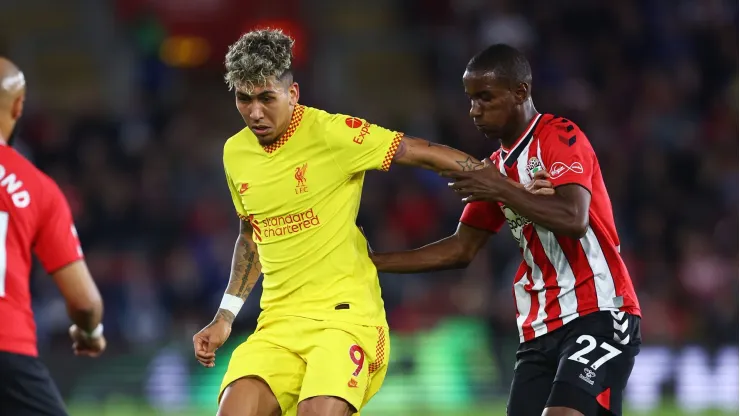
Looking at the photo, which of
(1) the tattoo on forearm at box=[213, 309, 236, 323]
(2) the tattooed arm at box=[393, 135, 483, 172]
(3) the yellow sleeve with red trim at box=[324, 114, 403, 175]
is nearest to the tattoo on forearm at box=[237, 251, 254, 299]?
(1) the tattoo on forearm at box=[213, 309, 236, 323]

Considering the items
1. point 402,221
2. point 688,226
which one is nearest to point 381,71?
point 402,221

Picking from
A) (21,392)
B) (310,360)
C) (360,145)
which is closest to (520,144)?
(360,145)

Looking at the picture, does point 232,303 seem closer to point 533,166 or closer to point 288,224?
point 288,224

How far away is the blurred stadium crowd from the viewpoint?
13.0 m

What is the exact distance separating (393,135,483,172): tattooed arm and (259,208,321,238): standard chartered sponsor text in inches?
19.9

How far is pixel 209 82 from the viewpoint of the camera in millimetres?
17078

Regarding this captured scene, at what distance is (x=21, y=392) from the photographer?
16.0 ft

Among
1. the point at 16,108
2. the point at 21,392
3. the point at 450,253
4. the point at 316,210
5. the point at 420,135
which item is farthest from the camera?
the point at 420,135

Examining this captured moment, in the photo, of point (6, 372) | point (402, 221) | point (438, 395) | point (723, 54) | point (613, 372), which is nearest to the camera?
point (6, 372)

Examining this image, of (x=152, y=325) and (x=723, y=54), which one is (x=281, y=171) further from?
(x=723, y=54)

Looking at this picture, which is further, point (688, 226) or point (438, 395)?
point (688, 226)

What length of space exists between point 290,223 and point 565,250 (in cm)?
138

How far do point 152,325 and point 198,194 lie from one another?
2.21 m

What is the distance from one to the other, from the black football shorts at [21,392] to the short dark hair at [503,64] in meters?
2.62
